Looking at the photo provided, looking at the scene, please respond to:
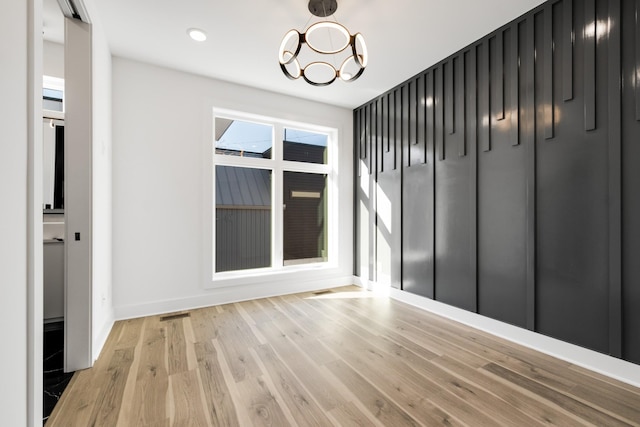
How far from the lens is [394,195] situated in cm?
374

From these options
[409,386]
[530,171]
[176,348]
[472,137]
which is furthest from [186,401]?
[472,137]

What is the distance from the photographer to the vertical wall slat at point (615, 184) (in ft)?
6.13

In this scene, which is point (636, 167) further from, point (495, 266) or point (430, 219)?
point (430, 219)

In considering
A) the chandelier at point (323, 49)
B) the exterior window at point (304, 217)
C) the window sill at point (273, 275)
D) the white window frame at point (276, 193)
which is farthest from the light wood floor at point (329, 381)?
the chandelier at point (323, 49)

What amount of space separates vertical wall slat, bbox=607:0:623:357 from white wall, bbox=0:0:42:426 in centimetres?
316

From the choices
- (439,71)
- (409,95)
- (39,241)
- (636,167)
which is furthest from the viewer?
(409,95)

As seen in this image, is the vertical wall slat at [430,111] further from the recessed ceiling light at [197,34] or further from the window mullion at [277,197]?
the recessed ceiling light at [197,34]

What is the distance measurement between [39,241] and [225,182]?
105 inches

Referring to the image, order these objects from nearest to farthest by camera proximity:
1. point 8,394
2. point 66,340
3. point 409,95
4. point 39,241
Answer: point 8,394
point 39,241
point 66,340
point 409,95

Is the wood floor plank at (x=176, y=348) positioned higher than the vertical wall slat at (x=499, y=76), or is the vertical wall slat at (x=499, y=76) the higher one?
the vertical wall slat at (x=499, y=76)

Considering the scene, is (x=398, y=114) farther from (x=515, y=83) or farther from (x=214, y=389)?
(x=214, y=389)

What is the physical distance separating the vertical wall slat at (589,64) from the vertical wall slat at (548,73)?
0.20 meters

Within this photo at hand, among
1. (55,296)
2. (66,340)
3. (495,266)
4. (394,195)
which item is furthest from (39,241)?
(394,195)

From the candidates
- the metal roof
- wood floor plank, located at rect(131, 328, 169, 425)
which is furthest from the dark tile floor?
the metal roof
